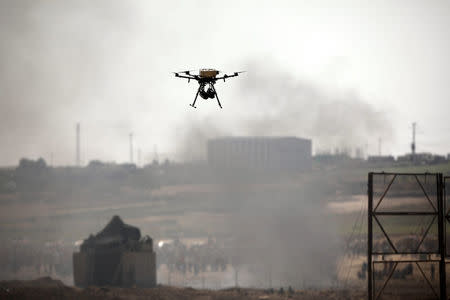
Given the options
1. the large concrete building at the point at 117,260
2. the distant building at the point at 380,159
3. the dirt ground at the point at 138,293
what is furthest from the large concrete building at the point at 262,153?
the large concrete building at the point at 117,260

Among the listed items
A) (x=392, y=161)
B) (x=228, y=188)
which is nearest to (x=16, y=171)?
(x=228, y=188)

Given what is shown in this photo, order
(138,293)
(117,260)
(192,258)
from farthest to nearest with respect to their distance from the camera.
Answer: (192,258) → (117,260) → (138,293)

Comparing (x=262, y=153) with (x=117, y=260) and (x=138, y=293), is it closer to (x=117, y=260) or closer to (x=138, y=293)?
(x=117, y=260)

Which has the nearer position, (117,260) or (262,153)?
(117,260)

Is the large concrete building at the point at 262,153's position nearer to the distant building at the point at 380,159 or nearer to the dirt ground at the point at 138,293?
the distant building at the point at 380,159

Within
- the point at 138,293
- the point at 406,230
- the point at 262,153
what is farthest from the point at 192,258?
the point at 262,153

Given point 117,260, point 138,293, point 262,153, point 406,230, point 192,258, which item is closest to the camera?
point 138,293
